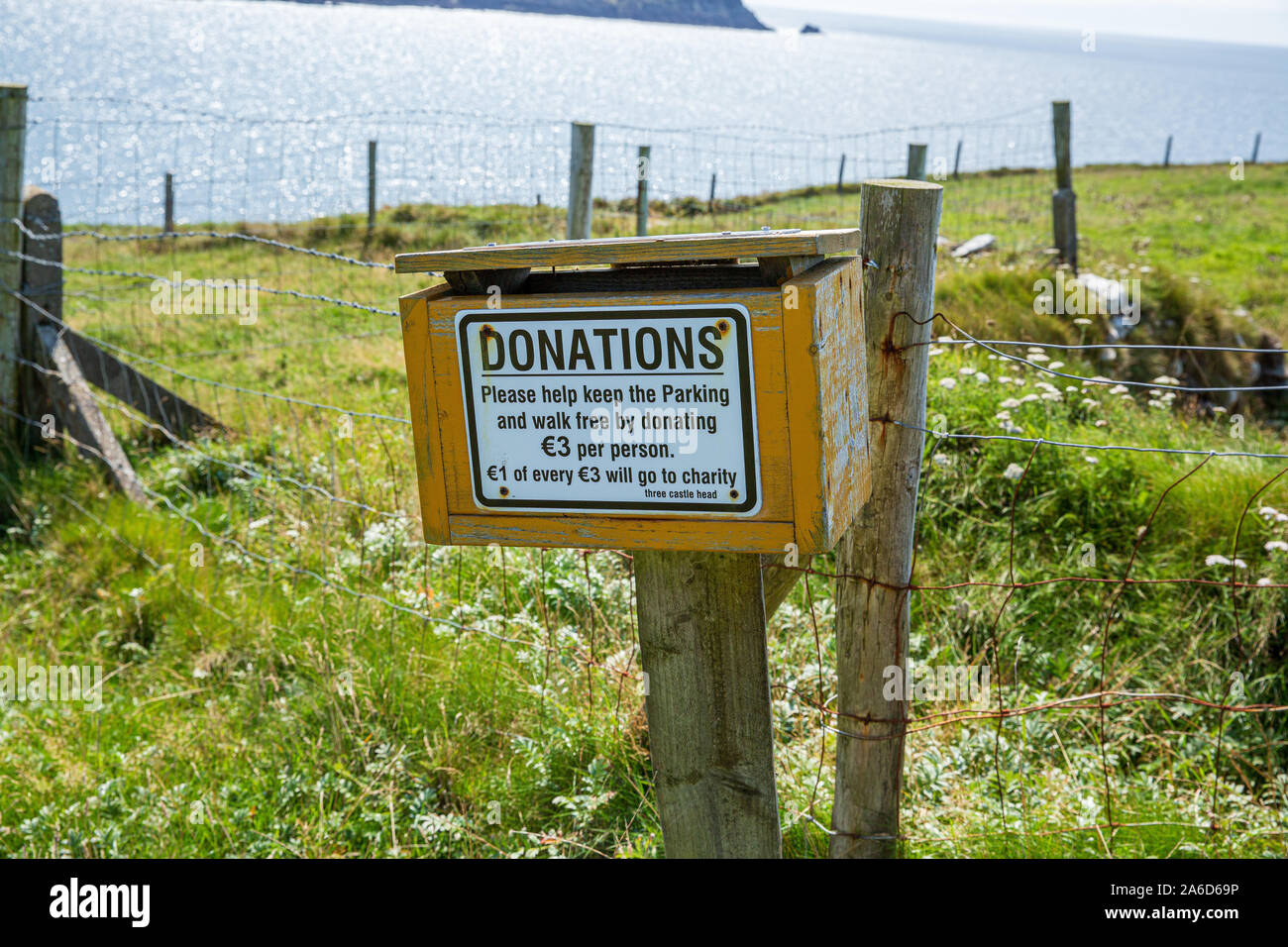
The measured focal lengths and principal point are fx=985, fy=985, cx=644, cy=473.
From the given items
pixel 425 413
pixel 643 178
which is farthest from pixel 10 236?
pixel 425 413

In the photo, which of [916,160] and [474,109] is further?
[474,109]

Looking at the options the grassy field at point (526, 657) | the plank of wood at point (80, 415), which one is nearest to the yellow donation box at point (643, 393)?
the grassy field at point (526, 657)

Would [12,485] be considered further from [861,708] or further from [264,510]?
[861,708]

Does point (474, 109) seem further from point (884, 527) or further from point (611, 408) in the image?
point (611, 408)

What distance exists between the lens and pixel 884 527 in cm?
191

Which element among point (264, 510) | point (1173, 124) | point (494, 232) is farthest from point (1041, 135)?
point (264, 510)

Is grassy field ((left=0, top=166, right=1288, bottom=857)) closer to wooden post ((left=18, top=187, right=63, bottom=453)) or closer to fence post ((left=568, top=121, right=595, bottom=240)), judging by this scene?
wooden post ((left=18, top=187, right=63, bottom=453))

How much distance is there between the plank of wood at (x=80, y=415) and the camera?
4.33 meters

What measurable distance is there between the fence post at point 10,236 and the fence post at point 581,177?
2.42m

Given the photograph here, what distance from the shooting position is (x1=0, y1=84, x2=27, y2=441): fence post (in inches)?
171

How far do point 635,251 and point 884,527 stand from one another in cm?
87

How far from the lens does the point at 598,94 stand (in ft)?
334

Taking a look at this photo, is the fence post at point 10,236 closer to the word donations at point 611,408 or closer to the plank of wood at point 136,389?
the plank of wood at point 136,389

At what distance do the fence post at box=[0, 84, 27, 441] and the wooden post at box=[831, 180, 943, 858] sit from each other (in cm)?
415
